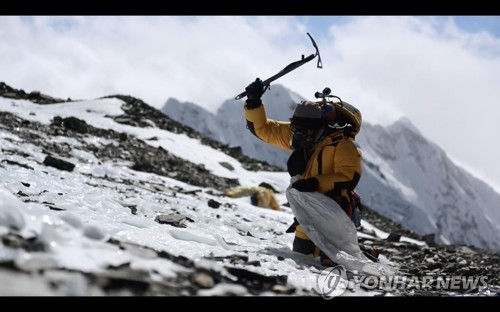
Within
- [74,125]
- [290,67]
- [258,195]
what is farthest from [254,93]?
[74,125]

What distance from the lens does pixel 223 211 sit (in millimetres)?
10234

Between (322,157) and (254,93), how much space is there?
127 cm

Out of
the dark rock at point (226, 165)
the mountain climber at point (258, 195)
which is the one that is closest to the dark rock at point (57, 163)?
the mountain climber at point (258, 195)

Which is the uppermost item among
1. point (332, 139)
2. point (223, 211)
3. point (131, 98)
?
point (131, 98)

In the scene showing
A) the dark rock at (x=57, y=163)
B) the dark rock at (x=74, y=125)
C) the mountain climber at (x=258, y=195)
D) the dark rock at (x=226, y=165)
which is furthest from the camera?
the dark rock at (x=226, y=165)

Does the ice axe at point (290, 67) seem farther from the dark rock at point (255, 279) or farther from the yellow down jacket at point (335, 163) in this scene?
the dark rock at point (255, 279)

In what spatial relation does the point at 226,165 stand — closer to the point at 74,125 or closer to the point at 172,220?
the point at 74,125

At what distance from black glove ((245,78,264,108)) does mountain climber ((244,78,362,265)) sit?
2.14ft

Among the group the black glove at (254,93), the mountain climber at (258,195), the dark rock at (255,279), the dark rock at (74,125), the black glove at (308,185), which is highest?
the dark rock at (74,125)

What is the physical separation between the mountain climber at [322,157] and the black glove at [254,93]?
653 millimetres

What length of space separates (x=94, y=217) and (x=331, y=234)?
107 inches

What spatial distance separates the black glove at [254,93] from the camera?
6.87 metres
